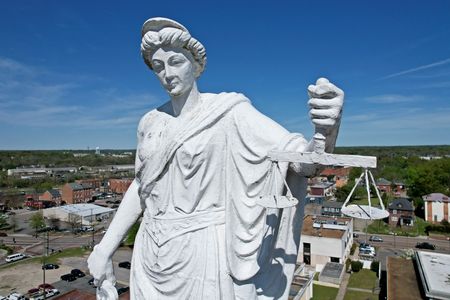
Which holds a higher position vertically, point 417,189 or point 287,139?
point 287,139

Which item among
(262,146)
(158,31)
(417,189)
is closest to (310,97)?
(262,146)

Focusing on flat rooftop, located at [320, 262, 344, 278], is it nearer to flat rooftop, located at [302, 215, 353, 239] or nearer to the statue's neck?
flat rooftop, located at [302, 215, 353, 239]

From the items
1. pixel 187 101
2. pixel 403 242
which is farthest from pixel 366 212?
pixel 403 242

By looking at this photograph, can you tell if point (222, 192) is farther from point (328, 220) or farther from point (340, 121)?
point (328, 220)

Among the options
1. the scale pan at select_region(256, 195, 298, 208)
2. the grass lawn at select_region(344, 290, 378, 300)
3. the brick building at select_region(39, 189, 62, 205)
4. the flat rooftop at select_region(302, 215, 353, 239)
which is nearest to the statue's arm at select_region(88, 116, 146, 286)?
the scale pan at select_region(256, 195, 298, 208)

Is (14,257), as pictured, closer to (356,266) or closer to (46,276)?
(46,276)
